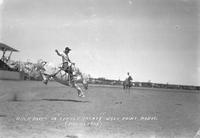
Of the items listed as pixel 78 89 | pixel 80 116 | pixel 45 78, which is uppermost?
pixel 45 78

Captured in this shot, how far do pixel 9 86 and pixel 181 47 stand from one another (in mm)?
3135

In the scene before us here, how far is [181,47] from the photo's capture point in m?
5.19

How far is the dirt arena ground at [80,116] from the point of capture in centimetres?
428

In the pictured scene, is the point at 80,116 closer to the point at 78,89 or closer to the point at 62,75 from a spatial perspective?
the point at 78,89

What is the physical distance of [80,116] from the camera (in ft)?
15.4

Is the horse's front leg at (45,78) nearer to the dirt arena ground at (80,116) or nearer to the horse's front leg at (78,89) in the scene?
the dirt arena ground at (80,116)

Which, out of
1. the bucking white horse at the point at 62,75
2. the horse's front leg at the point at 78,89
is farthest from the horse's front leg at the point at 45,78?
A: the horse's front leg at the point at 78,89

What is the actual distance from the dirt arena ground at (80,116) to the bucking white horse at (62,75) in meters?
0.12

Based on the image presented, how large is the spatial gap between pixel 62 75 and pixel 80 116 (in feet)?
3.25

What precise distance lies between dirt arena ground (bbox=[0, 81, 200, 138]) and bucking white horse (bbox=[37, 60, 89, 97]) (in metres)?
0.12

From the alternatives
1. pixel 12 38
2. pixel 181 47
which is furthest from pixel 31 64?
pixel 181 47

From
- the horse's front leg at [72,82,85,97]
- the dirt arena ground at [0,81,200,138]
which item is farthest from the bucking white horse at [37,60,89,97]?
the dirt arena ground at [0,81,200,138]

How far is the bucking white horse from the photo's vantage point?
508cm

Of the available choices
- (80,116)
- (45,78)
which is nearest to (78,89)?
(45,78)
